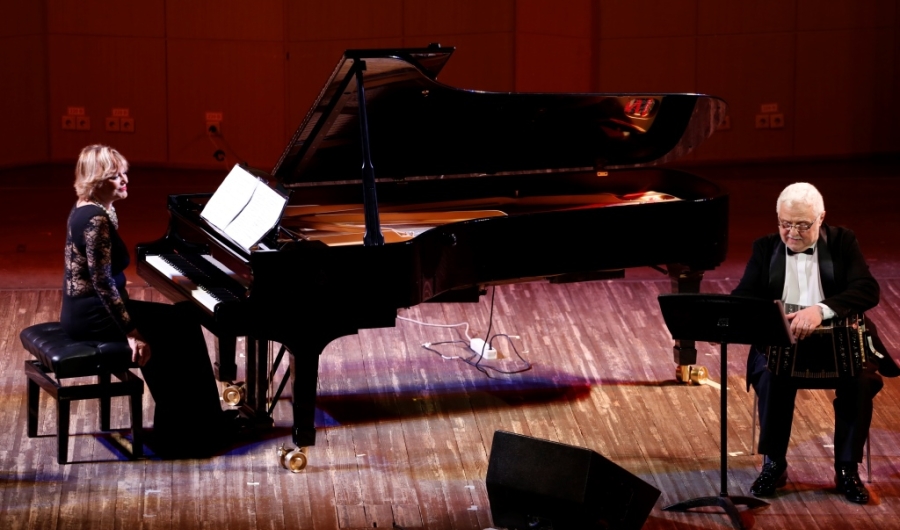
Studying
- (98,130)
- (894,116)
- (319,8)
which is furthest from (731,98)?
(98,130)

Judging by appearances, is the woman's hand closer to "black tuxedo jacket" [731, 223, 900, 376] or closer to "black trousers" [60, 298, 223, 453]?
"black trousers" [60, 298, 223, 453]

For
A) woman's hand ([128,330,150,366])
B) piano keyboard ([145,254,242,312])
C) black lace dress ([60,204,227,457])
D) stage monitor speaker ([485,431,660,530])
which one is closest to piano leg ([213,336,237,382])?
piano keyboard ([145,254,242,312])

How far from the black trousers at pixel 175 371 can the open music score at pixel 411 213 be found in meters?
0.61

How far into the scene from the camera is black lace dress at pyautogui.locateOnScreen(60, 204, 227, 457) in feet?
15.7

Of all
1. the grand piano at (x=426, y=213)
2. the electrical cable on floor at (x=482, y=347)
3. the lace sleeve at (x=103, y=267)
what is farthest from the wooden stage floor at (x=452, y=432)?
the lace sleeve at (x=103, y=267)

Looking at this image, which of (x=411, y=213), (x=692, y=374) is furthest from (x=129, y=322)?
(x=692, y=374)

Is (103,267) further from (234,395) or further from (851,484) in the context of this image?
(851,484)

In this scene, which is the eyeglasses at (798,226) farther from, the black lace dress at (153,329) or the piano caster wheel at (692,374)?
the black lace dress at (153,329)

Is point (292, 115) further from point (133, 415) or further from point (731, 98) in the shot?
Result: point (133, 415)

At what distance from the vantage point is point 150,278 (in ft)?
17.6

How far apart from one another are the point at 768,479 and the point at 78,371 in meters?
2.61

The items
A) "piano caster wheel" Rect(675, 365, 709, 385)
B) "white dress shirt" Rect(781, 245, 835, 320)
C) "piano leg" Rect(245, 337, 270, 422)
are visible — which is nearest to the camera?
"white dress shirt" Rect(781, 245, 835, 320)

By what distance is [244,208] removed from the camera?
198 inches

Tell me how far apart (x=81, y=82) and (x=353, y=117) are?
5.44 metres
